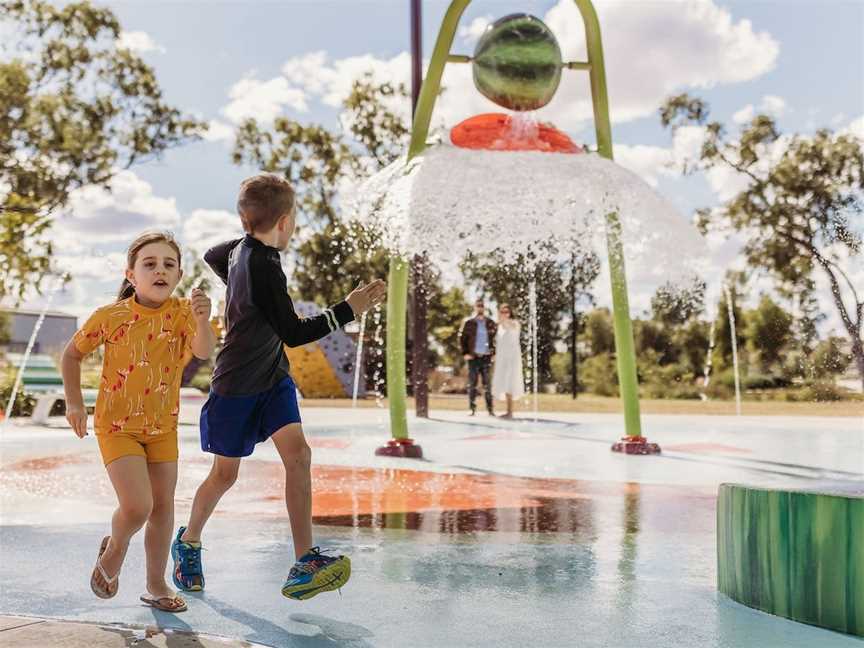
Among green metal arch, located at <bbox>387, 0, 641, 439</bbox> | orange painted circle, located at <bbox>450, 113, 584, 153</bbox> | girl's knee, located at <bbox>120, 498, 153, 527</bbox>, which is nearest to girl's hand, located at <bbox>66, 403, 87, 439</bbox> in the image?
girl's knee, located at <bbox>120, 498, 153, 527</bbox>

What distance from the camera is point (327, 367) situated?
74.7ft

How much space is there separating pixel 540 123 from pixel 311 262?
18617 millimetres

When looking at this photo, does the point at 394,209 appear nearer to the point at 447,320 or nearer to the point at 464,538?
the point at 464,538

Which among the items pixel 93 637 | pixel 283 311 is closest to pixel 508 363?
pixel 283 311

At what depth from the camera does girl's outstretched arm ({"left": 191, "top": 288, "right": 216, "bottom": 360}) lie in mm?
3156

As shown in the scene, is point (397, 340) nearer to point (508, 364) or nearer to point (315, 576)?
point (315, 576)

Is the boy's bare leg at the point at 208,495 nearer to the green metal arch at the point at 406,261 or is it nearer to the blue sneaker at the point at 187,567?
the blue sneaker at the point at 187,567

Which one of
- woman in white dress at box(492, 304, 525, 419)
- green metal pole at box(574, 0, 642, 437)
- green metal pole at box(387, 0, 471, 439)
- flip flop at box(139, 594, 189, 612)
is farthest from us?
woman in white dress at box(492, 304, 525, 419)

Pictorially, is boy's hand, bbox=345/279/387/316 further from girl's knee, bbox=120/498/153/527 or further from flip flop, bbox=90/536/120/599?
flip flop, bbox=90/536/120/599

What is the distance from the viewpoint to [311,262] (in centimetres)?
2595

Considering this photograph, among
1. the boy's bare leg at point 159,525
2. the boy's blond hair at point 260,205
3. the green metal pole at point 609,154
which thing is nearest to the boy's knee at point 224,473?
the boy's bare leg at point 159,525

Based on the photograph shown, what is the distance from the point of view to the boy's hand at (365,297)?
10.4 feet

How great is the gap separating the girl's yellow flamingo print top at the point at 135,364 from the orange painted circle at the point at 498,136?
4800mm

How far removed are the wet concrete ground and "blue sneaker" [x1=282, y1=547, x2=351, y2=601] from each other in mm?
90
